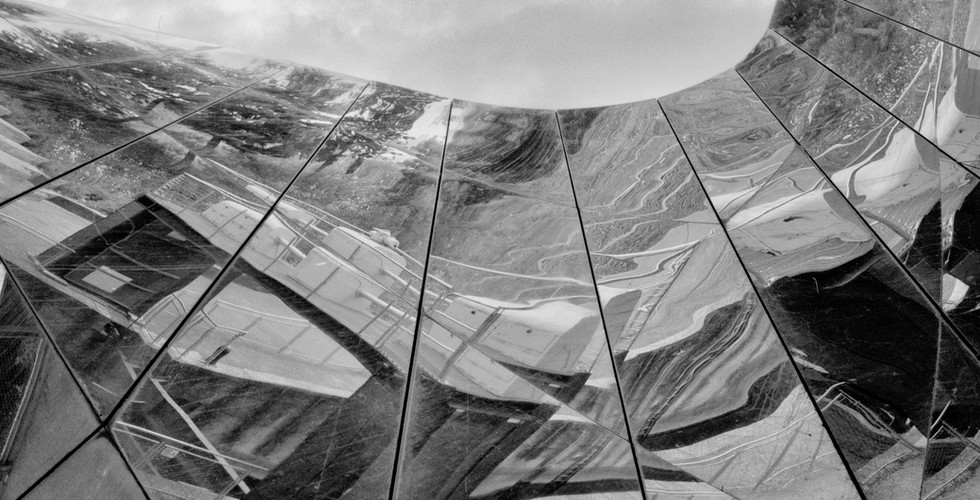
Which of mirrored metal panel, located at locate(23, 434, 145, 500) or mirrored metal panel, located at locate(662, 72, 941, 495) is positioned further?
mirrored metal panel, located at locate(662, 72, 941, 495)

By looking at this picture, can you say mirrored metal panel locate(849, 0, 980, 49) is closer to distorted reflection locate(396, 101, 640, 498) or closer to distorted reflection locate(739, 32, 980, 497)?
distorted reflection locate(739, 32, 980, 497)

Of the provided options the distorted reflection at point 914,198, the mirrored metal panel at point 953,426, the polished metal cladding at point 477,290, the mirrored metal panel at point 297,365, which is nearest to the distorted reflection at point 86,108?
the polished metal cladding at point 477,290

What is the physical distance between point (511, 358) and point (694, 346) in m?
2.01

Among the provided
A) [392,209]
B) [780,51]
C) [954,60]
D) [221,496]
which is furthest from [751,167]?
[221,496]

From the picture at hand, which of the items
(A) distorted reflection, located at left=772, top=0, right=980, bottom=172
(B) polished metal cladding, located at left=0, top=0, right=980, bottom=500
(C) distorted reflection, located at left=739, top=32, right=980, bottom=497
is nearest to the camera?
(B) polished metal cladding, located at left=0, top=0, right=980, bottom=500

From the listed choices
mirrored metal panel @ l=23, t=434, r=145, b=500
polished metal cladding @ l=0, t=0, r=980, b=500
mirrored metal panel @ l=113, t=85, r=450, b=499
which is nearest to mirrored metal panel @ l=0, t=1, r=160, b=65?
polished metal cladding @ l=0, t=0, r=980, b=500

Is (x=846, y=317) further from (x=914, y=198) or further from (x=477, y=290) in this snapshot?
(x=477, y=290)

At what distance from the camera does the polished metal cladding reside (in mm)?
5137

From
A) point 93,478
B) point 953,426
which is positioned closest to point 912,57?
point 953,426

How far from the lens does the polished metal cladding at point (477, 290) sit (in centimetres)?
514

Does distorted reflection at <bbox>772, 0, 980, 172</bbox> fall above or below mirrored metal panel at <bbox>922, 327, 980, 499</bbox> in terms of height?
above

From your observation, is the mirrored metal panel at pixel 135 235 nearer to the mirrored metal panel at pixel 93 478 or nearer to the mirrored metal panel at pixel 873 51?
the mirrored metal panel at pixel 93 478

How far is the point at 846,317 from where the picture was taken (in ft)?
22.8

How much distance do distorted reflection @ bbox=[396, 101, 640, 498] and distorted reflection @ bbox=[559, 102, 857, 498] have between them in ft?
1.01
